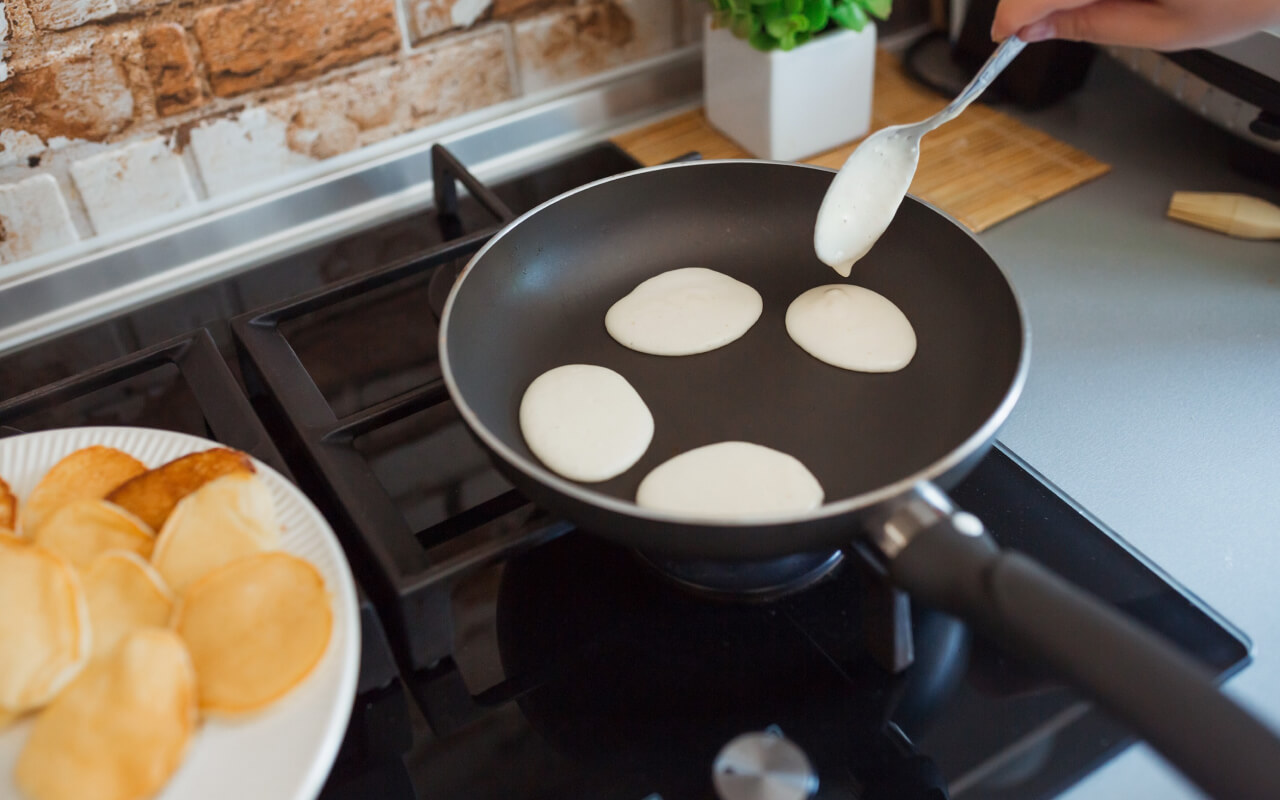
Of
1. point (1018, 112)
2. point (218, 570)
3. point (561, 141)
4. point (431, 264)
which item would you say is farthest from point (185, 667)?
point (1018, 112)

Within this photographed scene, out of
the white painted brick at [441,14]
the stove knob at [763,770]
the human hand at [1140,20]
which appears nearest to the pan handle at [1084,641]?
the stove knob at [763,770]

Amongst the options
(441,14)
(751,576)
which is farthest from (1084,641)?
(441,14)

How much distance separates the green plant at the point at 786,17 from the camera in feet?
2.97

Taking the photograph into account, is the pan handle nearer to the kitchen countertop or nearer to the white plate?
the kitchen countertop

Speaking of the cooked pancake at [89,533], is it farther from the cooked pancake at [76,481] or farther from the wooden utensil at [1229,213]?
the wooden utensil at [1229,213]

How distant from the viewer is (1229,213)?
91 centimetres

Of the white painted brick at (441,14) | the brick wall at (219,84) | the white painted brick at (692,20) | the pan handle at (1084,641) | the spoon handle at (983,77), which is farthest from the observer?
the white painted brick at (692,20)

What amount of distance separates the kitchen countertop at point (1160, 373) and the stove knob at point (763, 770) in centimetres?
15

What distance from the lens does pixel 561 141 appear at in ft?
3.61

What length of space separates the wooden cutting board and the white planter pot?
25mm

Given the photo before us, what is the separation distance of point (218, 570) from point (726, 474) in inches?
12.1

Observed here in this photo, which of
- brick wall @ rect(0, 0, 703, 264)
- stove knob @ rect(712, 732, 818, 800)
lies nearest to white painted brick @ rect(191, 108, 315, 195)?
brick wall @ rect(0, 0, 703, 264)

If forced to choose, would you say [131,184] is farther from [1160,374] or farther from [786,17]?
[1160,374]

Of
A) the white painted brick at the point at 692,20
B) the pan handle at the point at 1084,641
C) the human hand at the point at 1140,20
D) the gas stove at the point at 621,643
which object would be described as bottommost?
the gas stove at the point at 621,643
